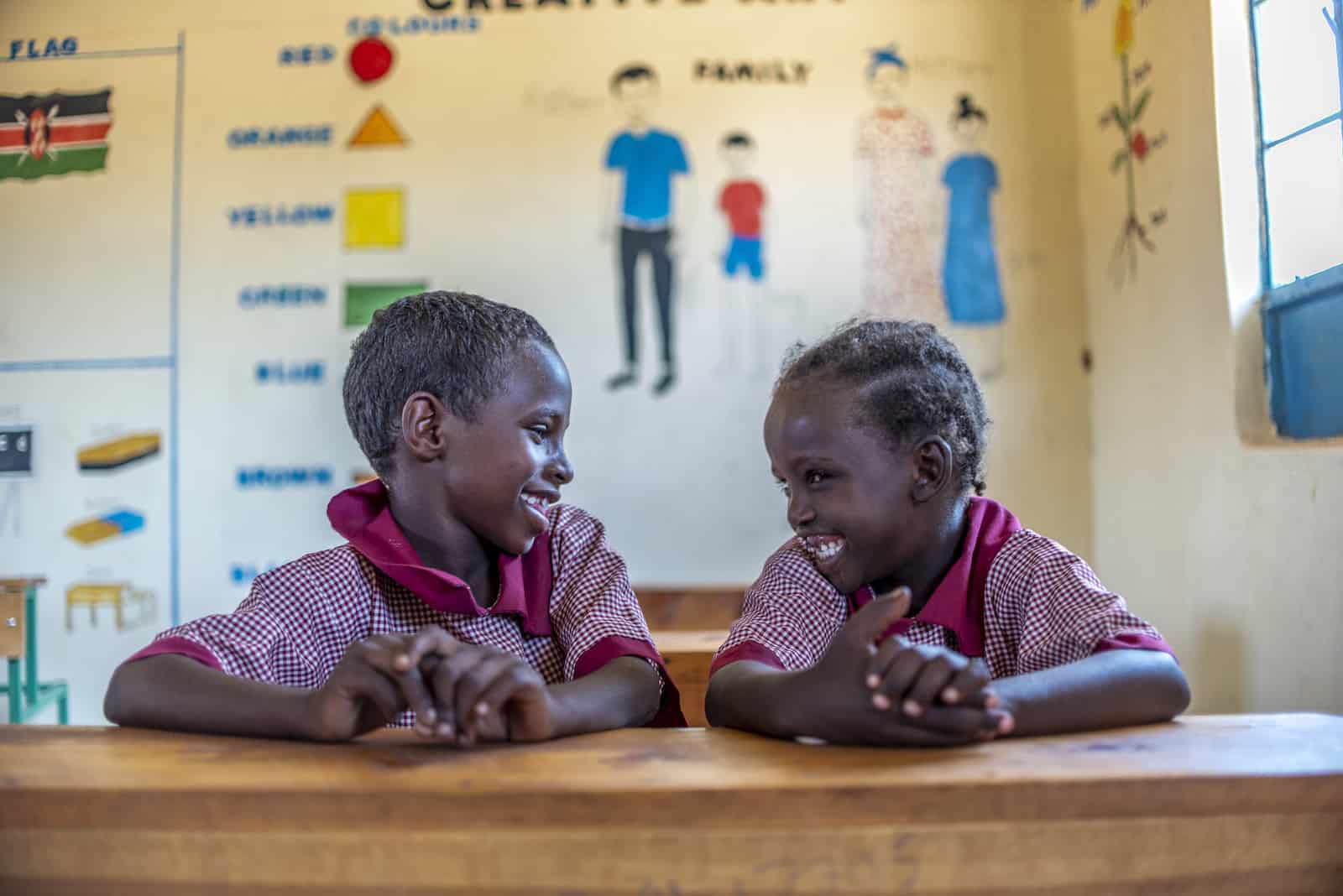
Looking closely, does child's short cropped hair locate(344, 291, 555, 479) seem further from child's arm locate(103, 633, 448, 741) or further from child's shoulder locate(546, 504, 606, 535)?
child's arm locate(103, 633, 448, 741)

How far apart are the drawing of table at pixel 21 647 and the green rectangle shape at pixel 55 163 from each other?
150cm

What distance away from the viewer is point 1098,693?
1036 mm

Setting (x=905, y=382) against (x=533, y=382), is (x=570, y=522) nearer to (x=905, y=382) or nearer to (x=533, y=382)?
(x=533, y=382)

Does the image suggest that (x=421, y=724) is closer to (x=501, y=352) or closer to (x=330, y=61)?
(x=501, y=352)

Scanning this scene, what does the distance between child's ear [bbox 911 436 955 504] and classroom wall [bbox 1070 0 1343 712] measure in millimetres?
1031

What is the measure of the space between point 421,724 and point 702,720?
1164 millimetres

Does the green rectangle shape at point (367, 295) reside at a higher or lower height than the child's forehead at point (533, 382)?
higher

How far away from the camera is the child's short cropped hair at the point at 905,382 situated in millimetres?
1416

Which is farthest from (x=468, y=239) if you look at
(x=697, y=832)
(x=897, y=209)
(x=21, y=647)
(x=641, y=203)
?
(x=697, y=832)

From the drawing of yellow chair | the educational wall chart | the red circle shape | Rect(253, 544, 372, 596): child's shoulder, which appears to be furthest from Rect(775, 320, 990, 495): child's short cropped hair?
the drawing of yellow chair

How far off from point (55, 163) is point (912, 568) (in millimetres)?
3649

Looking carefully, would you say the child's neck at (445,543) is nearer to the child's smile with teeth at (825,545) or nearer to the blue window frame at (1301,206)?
the child's smile with teeth at (825,545)

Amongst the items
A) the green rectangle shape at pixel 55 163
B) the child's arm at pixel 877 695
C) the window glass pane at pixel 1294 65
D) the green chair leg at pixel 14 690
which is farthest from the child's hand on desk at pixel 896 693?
the green rectangle shape at pixel 55 163

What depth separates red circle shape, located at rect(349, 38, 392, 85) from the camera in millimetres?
3727
